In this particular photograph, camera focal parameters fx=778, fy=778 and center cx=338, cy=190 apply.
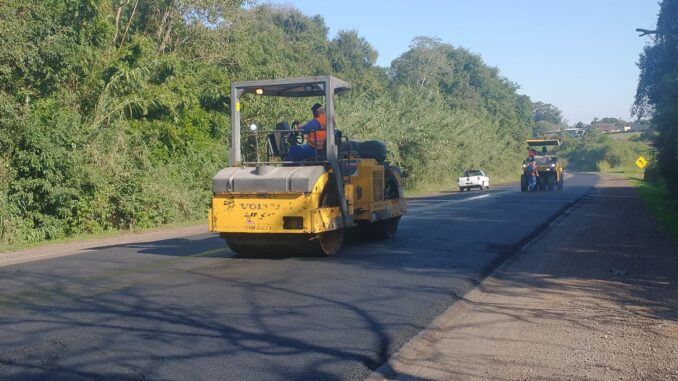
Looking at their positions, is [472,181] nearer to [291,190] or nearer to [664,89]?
[664,89]

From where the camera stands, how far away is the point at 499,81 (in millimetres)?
97188

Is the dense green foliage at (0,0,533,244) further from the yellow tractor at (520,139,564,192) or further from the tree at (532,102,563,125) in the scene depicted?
the tree at (532,102,563,125)

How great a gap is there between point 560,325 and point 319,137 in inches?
244

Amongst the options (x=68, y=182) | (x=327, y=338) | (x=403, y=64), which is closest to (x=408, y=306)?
(x=327, y=338)

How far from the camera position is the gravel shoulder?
21.7 ft

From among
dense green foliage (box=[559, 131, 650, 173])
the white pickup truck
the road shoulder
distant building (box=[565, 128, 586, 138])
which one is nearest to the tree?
distant building (box=[565, 128, 586, 138])

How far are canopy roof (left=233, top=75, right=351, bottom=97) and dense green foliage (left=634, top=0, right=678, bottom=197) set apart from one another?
7882 millimetres

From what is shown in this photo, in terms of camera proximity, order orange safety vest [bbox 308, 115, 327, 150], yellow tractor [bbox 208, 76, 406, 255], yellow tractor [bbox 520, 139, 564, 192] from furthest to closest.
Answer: yellow tractor [bbox 520, 139, 564, 192]
orange safety vest [bbox 308, 115, 327, 150]
yellow tractor [bbox 208, 76, 406, 255]

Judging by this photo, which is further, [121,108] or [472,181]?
[472,181]

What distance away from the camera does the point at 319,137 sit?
13.4 m

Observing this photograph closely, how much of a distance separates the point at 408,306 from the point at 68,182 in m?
13.8

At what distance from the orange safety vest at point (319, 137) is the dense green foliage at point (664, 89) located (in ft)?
26.9

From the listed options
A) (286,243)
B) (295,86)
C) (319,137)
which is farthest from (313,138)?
(286,243)

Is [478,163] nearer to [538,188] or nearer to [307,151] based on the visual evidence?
[538,188]
